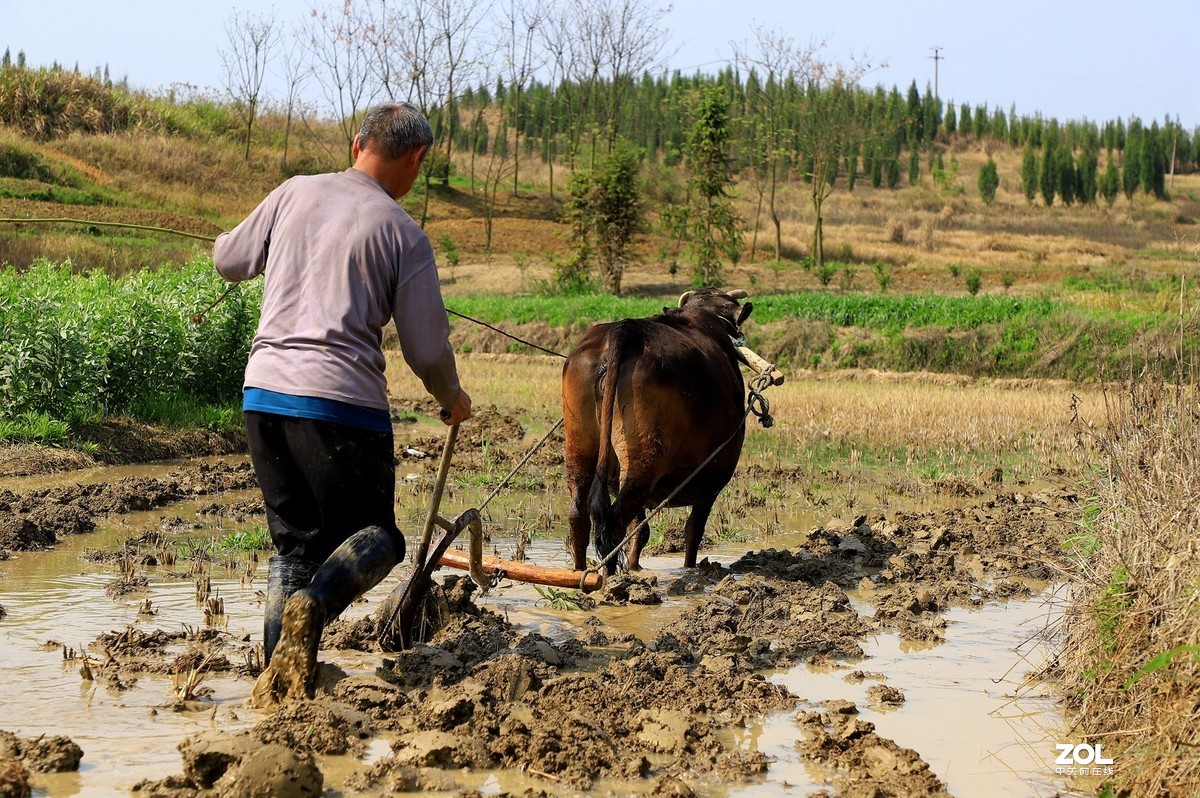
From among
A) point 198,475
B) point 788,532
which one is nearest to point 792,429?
point 788,532

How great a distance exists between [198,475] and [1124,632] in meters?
7.97

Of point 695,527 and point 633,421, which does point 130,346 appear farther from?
point 633,421

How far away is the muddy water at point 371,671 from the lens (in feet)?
12.7

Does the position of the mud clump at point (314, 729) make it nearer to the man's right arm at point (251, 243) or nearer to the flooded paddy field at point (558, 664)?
the flooded paddy field at point (558, 664)

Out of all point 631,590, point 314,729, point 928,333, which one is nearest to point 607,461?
point 631,590

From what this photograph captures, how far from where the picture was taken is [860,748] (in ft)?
13.5

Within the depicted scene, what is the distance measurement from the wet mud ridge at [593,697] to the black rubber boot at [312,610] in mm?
142

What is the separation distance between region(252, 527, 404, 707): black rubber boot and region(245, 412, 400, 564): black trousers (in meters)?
0.14


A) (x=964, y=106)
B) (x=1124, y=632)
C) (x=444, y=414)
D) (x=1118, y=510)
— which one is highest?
(x=964, y=106)

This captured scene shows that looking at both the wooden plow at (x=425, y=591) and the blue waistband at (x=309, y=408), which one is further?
the wooden plow at (x=425, y=591)

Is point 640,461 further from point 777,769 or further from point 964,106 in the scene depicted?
point 964,106

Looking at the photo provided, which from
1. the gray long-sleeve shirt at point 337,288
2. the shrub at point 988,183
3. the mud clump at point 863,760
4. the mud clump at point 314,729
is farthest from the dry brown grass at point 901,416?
the shrub at point 988,183

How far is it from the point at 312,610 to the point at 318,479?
1.61ft

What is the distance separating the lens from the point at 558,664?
5094 mm
